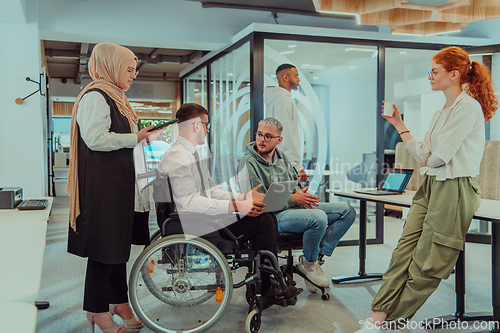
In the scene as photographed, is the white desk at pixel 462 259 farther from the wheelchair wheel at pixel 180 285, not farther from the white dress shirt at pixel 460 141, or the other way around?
the wheelchair wheel at pixel 180 285

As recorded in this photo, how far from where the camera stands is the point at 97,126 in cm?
188

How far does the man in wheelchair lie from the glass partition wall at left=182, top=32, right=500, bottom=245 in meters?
2.06

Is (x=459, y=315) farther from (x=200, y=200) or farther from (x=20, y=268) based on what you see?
(x=20, y=268)

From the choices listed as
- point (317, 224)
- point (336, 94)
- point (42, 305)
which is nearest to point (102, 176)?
point (42, 305)

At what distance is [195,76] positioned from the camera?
7.34 metres

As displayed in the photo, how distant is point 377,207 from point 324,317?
244cm

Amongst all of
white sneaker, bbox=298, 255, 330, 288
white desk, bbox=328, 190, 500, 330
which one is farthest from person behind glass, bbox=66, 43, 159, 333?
white desk, bbox=328, 190, 500, 330

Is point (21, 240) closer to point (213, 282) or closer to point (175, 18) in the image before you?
point (213, 282)

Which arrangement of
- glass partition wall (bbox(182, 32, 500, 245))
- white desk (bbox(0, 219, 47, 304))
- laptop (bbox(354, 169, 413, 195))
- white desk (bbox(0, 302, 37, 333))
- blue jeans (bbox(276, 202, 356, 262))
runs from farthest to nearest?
glass partition wall (bbox(182, 32, 500, 245))
laptop (bbox(354, 169, 413, 195))
blue jeans (bbox(276, 202, 356, 262))
white desk (bbox(0, 219, 47, 304))
white desk (bbox(0, 302, 37, 333))

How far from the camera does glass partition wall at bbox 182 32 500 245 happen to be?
14.4 feet

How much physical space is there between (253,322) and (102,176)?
1.09m

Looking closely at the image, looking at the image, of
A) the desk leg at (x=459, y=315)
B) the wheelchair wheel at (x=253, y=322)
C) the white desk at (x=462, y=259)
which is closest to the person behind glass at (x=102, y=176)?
the wheelchair wheel at (x=253, y=322)

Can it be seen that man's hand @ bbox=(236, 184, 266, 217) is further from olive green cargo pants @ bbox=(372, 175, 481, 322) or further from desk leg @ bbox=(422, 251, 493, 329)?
desk leg @ bbox=(422, 251, 493, 329)

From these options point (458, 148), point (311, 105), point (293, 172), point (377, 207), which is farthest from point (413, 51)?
point (458, 148)
